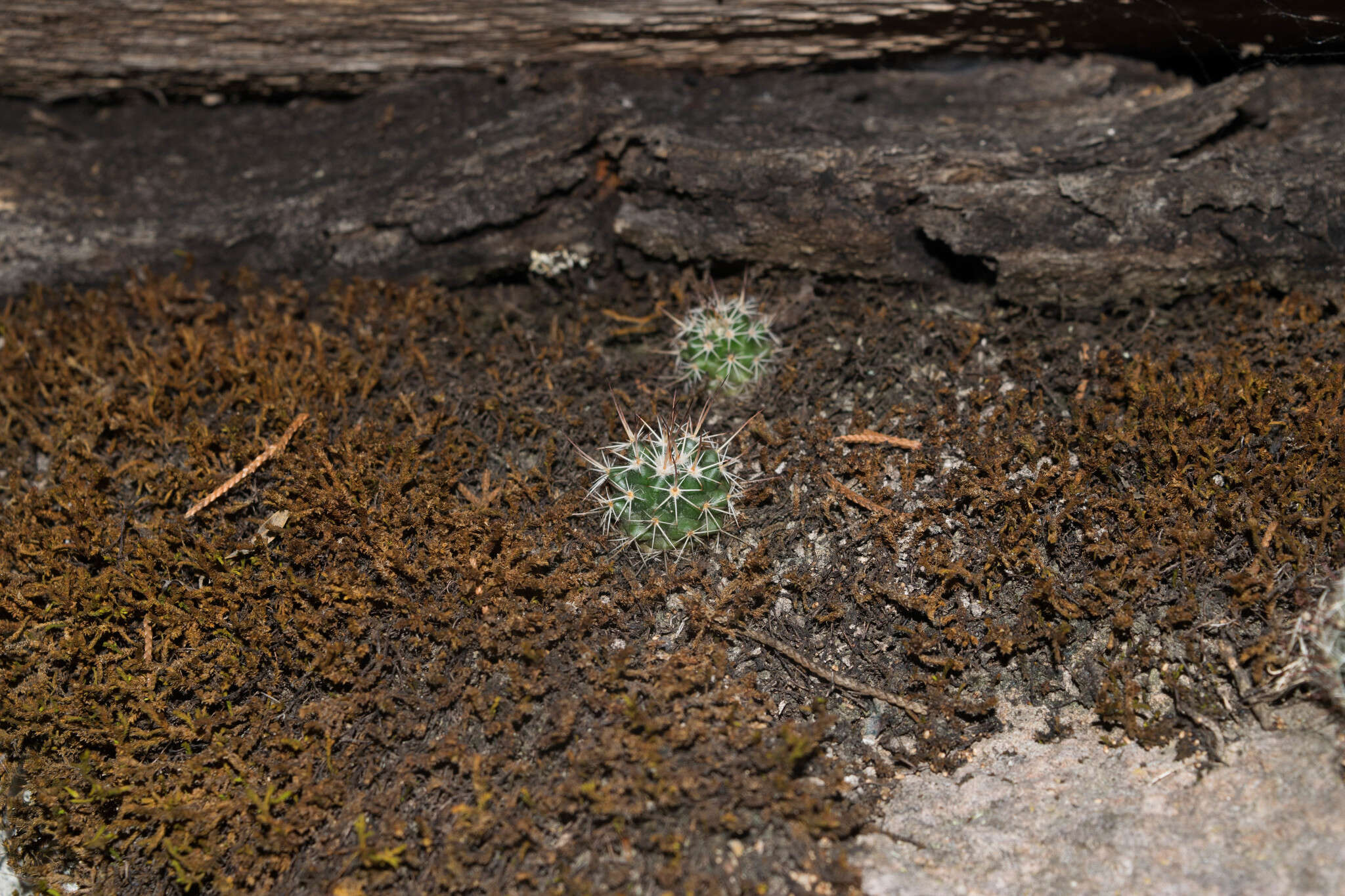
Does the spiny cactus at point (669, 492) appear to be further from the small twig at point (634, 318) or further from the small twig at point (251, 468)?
the small twig at point (251, 468)

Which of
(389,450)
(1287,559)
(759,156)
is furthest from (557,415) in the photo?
(1287,559)

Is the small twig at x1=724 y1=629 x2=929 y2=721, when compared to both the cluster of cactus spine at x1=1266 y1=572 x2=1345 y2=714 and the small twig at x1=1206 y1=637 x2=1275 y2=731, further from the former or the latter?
the cluster of cactus spine at x1=1266 y1=572 x2=1345 y2=714

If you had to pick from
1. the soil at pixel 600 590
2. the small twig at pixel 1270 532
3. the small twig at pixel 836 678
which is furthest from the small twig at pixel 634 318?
the small twig at pixel 1270 532

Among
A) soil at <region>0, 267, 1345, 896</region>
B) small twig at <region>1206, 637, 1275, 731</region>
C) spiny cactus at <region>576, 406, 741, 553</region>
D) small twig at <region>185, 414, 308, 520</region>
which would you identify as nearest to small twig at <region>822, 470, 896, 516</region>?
soil at <region>0, 267, 1345, 896</region>

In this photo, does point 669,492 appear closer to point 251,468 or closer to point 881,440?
point 881,440

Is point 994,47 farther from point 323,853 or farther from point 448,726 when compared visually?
point 323,853

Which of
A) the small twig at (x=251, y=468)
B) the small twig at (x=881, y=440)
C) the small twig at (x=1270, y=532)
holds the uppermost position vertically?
the small twig at (x=1270, y=532)
